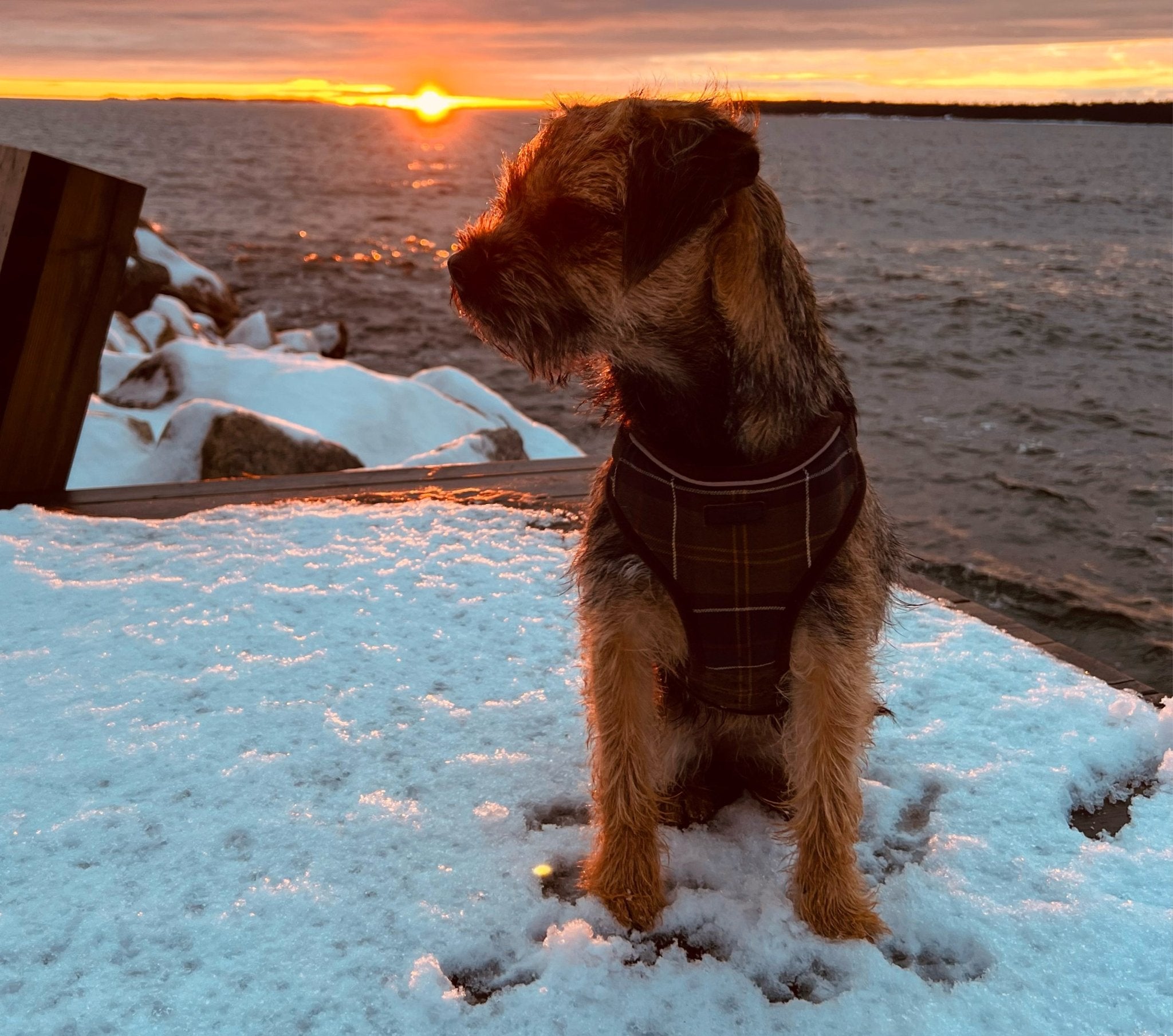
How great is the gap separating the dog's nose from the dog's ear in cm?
36

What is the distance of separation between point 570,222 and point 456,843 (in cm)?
186

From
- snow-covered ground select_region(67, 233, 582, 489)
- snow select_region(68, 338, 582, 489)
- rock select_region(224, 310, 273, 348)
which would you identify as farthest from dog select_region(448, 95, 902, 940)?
rock select_region(224, 310, 273, 348)

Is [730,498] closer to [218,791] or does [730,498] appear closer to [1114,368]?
[218,791]

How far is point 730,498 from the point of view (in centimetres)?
256

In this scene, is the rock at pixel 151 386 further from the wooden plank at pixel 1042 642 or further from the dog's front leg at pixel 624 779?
the dog's front leg at pixel 624 779

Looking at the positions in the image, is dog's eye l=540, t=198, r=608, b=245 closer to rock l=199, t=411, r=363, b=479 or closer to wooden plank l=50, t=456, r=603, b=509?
wooden plank l=50, t=456, r=603, b=509

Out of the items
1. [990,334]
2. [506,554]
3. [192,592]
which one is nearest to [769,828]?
[506,554]

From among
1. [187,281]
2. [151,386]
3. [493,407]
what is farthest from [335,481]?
[187,281]

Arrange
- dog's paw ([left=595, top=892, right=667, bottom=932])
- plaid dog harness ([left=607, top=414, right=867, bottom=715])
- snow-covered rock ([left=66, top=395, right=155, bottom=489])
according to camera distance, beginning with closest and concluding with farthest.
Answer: plaid dog harness ([left=607, top=414, right=867, bottom=715]), dog's paw ([left=595, top=892, right=667, bottom=932]), snow-covered rock ([left=66, top=395, right=155, bottom=489])

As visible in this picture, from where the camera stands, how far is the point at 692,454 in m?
2.61

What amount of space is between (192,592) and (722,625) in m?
2.95

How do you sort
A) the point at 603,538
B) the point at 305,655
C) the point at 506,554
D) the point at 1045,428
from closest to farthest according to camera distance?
the point at 603,538 → the point at 305,655 → the point at 506,554 → the point at 1045,428

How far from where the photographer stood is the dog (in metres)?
2.42

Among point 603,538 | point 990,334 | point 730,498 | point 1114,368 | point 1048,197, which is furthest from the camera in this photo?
point 1048,197
